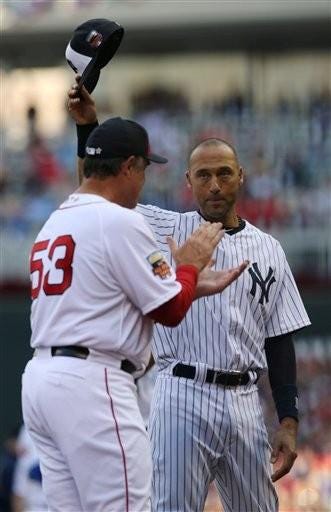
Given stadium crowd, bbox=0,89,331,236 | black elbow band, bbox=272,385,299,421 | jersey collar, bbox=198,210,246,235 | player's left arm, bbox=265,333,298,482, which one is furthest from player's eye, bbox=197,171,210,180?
stadium crowd, bbox=0,89,331,236

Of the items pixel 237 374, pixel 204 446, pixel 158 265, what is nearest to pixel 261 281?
pixel 237 374

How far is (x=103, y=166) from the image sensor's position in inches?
200

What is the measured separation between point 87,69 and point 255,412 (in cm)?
170

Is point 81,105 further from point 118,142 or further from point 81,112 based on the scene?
point 118,142

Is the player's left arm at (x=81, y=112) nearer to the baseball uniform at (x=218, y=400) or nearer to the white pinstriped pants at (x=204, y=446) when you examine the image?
the baseball uniform at (x=218, y=400)

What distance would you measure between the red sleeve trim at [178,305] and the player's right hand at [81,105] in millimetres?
1236

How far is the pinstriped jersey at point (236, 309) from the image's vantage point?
234 inches

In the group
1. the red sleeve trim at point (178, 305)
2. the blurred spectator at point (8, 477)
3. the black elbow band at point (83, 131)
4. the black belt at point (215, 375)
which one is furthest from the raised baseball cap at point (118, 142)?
the blurred spectator at point (8, 477)

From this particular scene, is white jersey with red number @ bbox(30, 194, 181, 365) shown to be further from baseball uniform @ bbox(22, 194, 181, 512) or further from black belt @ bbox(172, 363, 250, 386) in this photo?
black belt @ bbox(172, 363, 250, 386)

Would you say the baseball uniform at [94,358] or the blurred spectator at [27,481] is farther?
the blurred spectator at [27,481]

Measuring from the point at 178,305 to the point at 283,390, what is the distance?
1.42 metres

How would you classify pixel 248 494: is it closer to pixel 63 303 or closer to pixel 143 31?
pixel 63 303

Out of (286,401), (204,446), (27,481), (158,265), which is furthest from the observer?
(27,481)

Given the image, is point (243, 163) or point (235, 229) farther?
point (243, 163)
